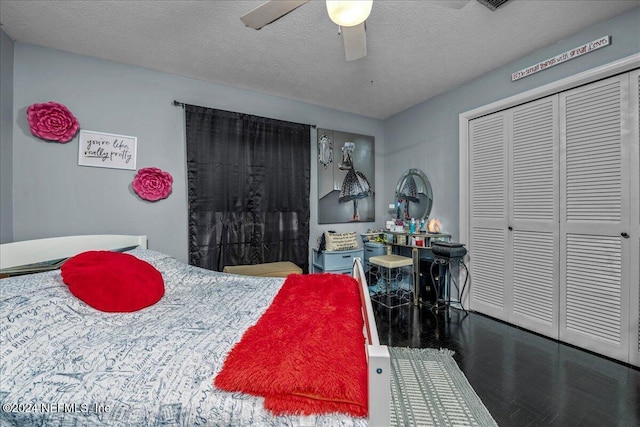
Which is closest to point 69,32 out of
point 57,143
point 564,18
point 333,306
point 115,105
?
point 115,105

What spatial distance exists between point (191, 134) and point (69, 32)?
1097 mm

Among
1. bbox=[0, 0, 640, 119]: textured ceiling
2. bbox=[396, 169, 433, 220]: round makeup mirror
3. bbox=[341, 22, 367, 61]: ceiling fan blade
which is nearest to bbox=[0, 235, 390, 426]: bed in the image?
bbox=[341, 22, 367, 61]: ceiling fan blade

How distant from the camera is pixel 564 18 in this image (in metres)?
1.94

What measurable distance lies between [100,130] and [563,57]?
4116 millimetres

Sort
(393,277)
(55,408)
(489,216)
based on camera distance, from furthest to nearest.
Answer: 1. (393,277)
2. (489,216)
3. (55,408)

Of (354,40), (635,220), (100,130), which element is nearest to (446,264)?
(635,220)

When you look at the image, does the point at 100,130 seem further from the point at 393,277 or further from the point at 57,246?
the point at 393,277

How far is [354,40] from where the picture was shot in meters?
1.53

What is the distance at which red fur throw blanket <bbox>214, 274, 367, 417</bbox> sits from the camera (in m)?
0.79

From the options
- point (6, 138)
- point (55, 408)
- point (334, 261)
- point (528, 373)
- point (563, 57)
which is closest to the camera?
point (55, 408)

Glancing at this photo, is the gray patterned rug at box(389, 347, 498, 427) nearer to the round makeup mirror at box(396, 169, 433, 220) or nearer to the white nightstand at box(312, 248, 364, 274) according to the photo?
the white nightstand at box(312, 248, 364, 274)

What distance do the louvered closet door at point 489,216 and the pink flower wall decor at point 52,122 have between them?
397cm

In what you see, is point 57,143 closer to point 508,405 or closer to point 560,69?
point 508,405

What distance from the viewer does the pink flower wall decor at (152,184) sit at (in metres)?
2.51
